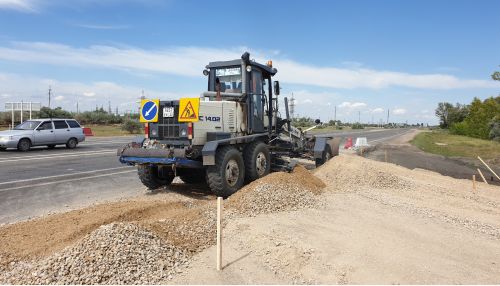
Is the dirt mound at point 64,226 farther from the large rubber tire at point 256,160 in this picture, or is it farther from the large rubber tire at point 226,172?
the large rubber tire at point 256,160

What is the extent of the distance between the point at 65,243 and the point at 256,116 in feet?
21.2

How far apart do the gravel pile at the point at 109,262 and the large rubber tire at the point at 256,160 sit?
4658 millimetres

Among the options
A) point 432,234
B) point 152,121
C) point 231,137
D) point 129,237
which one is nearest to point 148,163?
point 152,121

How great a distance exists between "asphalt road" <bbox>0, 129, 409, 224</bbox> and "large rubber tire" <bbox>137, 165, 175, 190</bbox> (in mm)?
353

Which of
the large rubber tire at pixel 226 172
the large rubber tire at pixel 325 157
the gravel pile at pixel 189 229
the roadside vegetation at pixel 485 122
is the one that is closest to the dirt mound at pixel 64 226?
the gravel pile at pixel 189 229

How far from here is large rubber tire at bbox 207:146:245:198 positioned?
354 inches

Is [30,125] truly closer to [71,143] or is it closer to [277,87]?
[71,143]

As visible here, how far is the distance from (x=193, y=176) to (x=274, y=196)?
345 cm

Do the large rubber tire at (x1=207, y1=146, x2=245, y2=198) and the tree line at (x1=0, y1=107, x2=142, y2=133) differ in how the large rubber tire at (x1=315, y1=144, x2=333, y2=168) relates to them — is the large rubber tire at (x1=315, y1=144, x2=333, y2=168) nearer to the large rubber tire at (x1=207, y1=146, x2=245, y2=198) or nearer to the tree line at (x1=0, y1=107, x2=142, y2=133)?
the large rubber tire at (x1=207, y1=146, x2=245, y2=198)

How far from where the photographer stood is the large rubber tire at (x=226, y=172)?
9.00 metres

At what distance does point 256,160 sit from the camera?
10328mm

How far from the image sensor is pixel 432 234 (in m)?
7.09

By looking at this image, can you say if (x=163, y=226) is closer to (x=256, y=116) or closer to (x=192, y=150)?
(x=192, y=150)

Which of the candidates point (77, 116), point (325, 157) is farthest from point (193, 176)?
point (77, 116)
